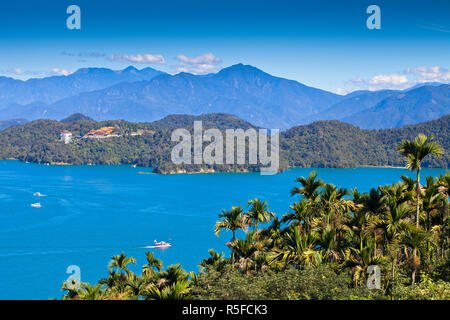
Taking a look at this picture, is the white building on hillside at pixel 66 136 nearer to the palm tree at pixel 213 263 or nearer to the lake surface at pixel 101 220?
the lake surface at pixel 101 220

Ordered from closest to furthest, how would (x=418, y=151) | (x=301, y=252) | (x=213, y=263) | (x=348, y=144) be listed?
1. (x=301, y=252)
2. (x=418, y=151)
3. (x=213, y=263)
4. (x=348, y=144)

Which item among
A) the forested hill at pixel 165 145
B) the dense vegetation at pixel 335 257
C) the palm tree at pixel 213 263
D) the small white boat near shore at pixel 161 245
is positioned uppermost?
the forested hill at pixel 165 145

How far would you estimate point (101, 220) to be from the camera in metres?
64.3

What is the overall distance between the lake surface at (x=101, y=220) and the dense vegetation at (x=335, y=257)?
24.5 meters

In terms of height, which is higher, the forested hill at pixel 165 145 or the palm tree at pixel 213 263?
the forested hill at pixel 165 145

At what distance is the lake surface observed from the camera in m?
43.2

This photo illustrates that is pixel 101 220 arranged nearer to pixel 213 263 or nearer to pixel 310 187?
pixel 213 263

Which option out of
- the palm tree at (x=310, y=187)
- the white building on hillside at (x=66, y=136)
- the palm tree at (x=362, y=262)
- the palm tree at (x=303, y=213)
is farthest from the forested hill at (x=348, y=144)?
the palm tree at (x=362, y=262)

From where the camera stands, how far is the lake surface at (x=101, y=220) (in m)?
43.2

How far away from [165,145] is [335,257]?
155 meters

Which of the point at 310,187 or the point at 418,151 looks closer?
the point at 418,151

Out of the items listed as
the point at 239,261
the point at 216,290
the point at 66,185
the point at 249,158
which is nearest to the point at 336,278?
the point at 216,290

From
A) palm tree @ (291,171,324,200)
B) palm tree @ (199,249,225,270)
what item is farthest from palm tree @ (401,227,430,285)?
palm tree @ (199,249,225,270)

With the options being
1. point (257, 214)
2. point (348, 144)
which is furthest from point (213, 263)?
point (348, 144)
